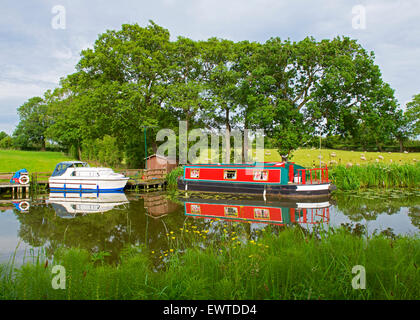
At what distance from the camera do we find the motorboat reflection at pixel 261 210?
10602 mm

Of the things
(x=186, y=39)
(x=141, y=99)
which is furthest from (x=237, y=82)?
(x=141, y=99)

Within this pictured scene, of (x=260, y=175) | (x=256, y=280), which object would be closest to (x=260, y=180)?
(x=260, y=175)

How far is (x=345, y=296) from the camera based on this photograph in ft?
9.88

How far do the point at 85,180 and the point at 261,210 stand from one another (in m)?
12.9

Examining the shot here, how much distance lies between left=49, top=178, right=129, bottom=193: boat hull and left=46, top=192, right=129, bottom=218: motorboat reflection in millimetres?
422

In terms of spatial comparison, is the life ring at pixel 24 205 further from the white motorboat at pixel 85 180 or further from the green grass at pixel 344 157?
the green grass at pixel 344 157

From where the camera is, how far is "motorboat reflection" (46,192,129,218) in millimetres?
12819

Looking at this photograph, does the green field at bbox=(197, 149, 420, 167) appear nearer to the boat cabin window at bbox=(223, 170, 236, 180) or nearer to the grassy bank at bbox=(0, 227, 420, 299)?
the boat cabin window at bbox=(223, 170, 236, 180)

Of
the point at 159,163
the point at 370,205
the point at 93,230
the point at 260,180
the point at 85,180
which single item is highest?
the point at 159,163

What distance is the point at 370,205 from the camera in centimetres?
1286

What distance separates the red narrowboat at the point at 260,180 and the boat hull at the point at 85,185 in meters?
4.81

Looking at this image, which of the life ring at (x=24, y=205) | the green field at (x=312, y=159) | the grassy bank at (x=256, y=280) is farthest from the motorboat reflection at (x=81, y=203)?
the green field at (x=312, y=159)

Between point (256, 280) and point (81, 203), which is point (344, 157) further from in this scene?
point (256, 280)
